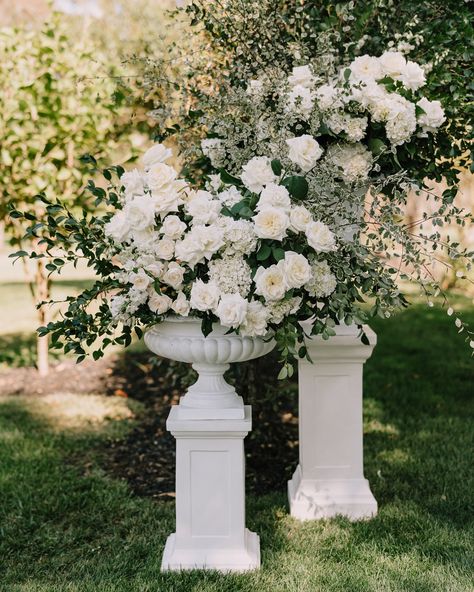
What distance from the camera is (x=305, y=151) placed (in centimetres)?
294

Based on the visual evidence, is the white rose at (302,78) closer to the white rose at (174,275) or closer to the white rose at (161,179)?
the white rose at (161,179)

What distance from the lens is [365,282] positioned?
2.98 meters

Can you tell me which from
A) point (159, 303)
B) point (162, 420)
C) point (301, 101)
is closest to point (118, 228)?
point (159, 303)

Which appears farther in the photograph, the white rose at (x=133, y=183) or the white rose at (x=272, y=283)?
the white rose at (x=133, y=183)

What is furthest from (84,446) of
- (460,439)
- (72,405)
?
(460,439)

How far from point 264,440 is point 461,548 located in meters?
1.64

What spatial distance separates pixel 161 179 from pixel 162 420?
2811mm

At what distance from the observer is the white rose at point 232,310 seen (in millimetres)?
2703

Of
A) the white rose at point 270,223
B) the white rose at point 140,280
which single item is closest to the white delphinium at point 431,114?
the white rose at point 270,223

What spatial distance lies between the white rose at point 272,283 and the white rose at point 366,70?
101 centimetres

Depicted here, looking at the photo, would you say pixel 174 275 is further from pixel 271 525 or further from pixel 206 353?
pixel 271 525

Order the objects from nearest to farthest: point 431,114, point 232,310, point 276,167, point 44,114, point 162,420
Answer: point 232,310, point 276,167, point 431,114, point 162,420, point 44,114

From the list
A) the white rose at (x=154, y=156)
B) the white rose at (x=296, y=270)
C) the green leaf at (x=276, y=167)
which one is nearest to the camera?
the white rose at (x=296, y=270)

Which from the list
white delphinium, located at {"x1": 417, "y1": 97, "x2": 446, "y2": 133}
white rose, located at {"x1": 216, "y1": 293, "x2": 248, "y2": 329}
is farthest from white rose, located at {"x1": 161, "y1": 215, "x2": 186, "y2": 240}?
white delphinium, located at {"x1": 417, "y1": 97, "x2": 446, "y2": 133}
